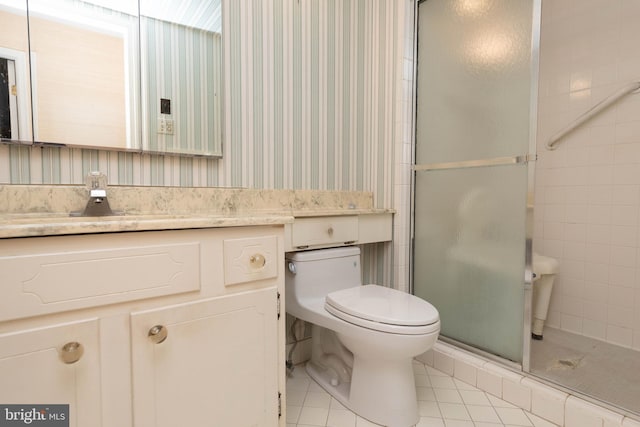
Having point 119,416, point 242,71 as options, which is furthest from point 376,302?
point 242,71

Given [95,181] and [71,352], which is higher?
[95,181]

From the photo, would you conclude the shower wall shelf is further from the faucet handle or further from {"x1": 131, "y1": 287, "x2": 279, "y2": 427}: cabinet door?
the faucet handle

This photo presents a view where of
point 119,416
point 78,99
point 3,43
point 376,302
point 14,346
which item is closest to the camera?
point 14,346

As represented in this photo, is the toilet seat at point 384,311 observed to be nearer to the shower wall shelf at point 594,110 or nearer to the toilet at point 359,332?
the toilet at point 359,332

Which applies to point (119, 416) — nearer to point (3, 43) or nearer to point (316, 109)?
point (3, 43)

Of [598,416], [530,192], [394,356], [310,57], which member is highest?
[310,57]

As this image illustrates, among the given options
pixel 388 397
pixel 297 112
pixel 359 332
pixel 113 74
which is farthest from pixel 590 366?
pixel 113 74

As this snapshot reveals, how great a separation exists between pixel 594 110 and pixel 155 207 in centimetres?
245

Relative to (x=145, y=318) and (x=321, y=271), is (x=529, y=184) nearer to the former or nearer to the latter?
(x=321, y=271)

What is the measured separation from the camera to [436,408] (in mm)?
1397

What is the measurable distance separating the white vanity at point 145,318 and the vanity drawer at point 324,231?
43 cm

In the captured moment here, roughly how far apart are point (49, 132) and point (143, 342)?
84 cm

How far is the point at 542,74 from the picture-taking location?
7.48 ft

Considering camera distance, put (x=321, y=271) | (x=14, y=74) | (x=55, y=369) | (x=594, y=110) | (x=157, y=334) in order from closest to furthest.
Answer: (x=55, y=369)
(x=157, y=334)
(x=14, y=74)
(x=321, y=271)
(x=594, y=110)
